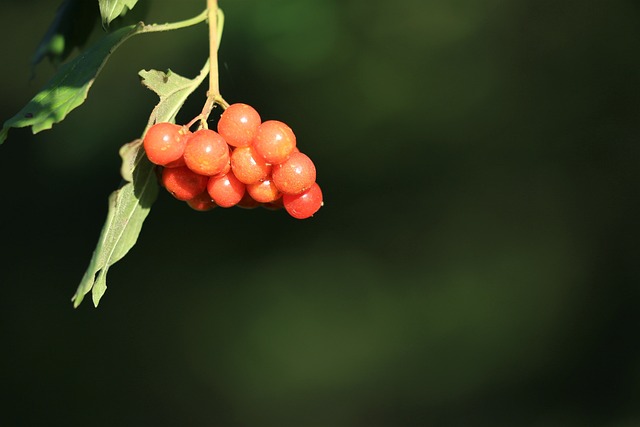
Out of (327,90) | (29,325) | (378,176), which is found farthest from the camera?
(29,325)

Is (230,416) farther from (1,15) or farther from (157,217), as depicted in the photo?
(1,15)

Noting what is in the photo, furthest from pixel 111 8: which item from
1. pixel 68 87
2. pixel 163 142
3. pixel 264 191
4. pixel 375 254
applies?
pixel 375 254

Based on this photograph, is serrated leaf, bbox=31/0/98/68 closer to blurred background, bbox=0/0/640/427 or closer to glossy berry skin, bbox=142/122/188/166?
glossy berry skin, bbox=142/122/188/166

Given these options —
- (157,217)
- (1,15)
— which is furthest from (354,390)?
(1,15)

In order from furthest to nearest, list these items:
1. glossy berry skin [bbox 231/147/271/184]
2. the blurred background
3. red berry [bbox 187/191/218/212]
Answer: the blurred background, red berry [bbox 187/191/218/212], glossy berry skin [bbox 231/147/271/184]

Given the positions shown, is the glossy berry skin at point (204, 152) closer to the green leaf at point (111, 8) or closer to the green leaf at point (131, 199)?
the green leaf at point (131, 199)

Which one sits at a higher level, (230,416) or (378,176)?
(378,176)

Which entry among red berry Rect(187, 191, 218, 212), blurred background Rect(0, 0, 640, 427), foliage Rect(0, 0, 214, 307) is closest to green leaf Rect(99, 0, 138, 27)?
foliage Rect(0, 0, 214, 307)

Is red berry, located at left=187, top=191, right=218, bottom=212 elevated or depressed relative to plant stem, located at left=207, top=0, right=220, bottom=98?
depressed

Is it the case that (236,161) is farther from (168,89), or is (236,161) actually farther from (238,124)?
(168,89)
